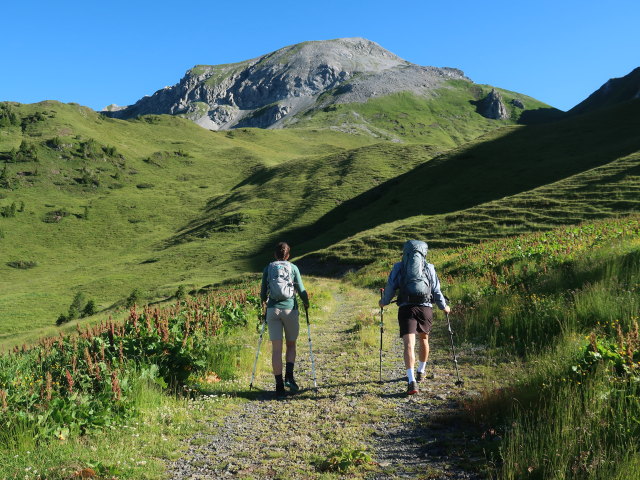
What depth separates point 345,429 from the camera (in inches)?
267

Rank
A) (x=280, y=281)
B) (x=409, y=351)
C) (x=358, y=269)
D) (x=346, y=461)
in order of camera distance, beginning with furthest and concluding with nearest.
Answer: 1. (x=358, y=269)
2. (x=280, y=281)
3. (x=409, y=351)
4. (x=346, y=461)

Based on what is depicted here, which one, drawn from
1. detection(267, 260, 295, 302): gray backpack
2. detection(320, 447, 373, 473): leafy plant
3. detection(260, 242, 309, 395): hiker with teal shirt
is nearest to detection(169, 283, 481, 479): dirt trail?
detection(320, 447, 373, 473): leafy plant

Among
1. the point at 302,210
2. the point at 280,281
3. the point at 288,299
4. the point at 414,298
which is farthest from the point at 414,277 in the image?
the point at 302,210

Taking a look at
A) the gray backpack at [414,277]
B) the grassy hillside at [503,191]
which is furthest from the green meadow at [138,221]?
the gray backpack at [414,277]

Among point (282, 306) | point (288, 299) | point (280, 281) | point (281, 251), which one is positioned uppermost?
point (281, 251)

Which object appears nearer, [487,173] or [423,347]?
[423,347]

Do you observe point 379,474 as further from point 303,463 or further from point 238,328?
point 238,328

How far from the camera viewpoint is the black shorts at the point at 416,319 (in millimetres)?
8711

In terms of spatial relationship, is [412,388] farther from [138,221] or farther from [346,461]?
[138,221]

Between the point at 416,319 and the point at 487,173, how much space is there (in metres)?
85.7

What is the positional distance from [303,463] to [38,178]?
212m

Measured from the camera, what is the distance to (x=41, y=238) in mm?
135500

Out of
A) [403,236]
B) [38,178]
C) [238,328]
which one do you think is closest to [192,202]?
[38,178]

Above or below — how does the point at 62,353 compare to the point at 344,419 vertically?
above
